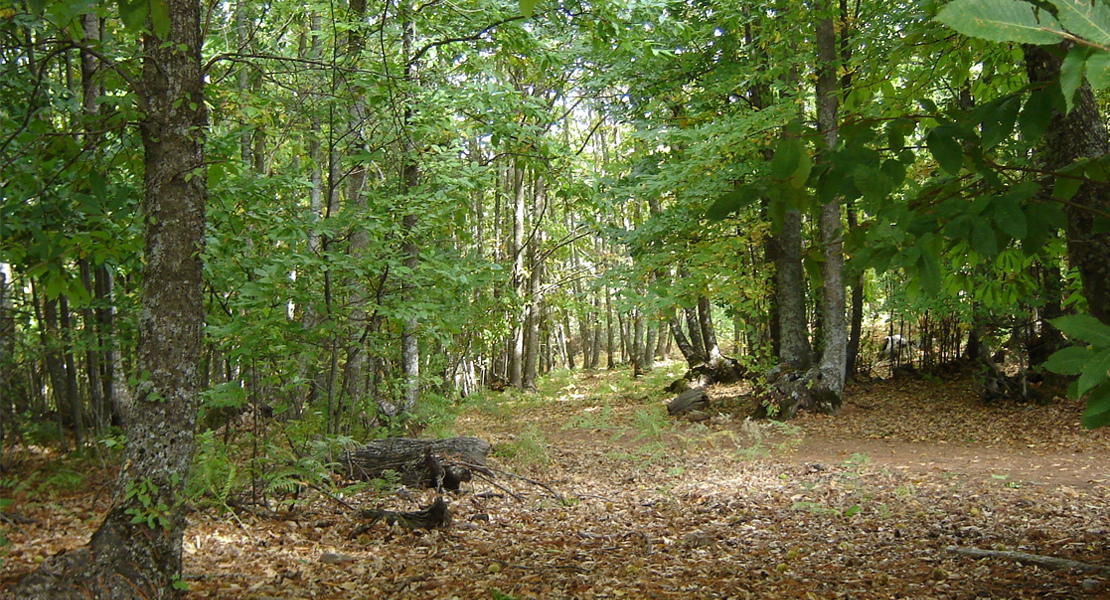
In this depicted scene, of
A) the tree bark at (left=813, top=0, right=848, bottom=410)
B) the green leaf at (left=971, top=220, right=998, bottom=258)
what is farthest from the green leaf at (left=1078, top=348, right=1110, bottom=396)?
the tree bark at (left=813, top=0, right=848, bottom=410)

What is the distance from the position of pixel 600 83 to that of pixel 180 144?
9961 millimetres

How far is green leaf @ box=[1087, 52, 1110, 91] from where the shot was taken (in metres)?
1.43

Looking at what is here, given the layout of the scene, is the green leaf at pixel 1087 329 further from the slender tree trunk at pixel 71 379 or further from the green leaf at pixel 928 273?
the slender tree trunk at pixel 71 379

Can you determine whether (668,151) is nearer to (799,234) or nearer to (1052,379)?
(799,234)

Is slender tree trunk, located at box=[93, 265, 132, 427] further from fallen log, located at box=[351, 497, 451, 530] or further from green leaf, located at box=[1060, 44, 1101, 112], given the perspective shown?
green leaf, located at box=[1060, 44, 1101, 112]

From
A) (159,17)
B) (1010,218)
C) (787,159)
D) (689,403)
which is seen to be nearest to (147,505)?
(159,17)

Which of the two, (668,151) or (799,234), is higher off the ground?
(668,151)

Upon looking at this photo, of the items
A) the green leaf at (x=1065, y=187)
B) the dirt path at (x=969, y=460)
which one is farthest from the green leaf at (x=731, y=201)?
the dirt path at (x=969, y=460)

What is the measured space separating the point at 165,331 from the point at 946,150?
3.54 m

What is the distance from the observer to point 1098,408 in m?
1.87

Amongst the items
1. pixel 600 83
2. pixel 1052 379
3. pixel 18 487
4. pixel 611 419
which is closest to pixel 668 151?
pixel 600 83

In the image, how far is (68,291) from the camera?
3418mm

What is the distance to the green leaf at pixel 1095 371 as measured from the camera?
1677 mm

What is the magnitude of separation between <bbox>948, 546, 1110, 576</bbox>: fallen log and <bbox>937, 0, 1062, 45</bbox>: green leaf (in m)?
3.44
